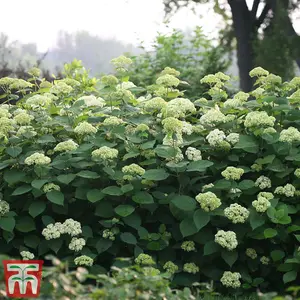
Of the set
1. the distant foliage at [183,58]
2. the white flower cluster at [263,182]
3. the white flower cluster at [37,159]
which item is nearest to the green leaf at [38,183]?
the white flower cluster at [37,159]

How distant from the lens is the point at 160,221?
12.3 ft

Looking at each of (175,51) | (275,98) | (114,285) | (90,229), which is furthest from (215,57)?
(114,285)

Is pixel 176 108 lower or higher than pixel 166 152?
higher

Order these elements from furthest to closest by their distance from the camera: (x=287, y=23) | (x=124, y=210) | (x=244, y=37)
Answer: (x=244, y=37), (x=287, y=23), (x=124, y=210)

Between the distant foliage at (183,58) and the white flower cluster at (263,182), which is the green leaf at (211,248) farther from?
the distant foliage at (183,58)

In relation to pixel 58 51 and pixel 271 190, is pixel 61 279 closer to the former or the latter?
pixel 271 190

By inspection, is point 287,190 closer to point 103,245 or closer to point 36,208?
point 103,245

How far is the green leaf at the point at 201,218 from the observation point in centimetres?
339

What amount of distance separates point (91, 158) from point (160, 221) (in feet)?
1.86

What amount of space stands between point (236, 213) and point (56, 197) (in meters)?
1.02

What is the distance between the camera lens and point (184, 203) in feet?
11.5

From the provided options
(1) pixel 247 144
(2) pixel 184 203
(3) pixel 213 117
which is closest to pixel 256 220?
(2) pixel 184 203

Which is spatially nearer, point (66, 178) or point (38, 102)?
point (66, 178)

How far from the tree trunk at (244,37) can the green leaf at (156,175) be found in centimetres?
936
